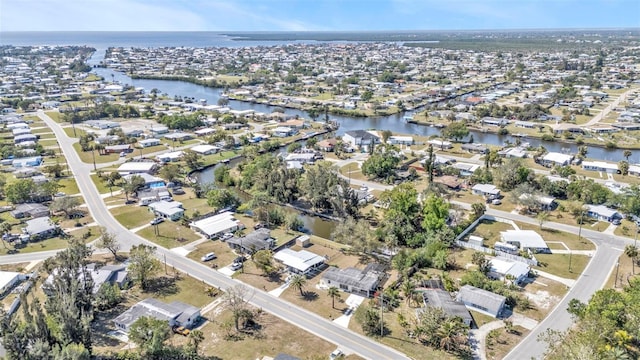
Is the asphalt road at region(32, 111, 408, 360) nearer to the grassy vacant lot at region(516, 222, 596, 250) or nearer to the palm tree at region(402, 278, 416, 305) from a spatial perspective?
the palm tree at region(402, 278, 416, 305)

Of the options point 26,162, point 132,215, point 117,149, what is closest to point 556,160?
point 132,215

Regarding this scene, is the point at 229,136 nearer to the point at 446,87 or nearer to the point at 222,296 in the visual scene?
the point at 222,296

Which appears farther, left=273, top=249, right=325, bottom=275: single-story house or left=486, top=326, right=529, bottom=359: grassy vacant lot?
left=273, top=249, right=325, bottom=275: single-story house

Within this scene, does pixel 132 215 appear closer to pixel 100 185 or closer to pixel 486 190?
pixel 100 185

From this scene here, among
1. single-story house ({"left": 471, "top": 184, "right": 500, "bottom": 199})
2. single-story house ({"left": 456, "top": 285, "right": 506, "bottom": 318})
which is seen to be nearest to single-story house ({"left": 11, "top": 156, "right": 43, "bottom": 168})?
single-story house ({"left": 471, "top": 184, "right": 500, "bottom": 199})

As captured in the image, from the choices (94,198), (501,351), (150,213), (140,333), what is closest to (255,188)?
(150,213)
